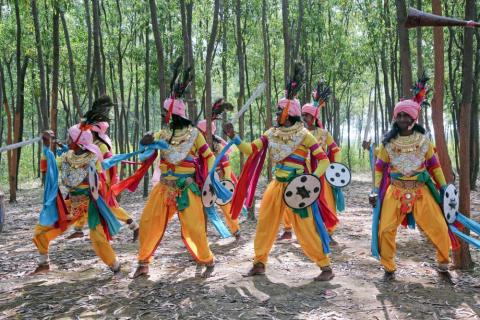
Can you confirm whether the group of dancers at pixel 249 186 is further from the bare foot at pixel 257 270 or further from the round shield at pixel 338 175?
the round shield at pixel 338 175

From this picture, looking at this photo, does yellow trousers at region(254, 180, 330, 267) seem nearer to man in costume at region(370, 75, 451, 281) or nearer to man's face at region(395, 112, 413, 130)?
man in costume at region(370, 75, 451, 281)

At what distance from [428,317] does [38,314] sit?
3.54m

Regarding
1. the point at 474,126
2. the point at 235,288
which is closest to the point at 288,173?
the point at 235,288

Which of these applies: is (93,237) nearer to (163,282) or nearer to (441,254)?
(163,282)

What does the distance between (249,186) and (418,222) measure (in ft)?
6.66

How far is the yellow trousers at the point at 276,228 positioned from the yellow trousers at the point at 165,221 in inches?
24.7

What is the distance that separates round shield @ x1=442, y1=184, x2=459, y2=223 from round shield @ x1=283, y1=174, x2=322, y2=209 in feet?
4.33

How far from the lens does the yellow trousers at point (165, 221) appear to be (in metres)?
5.36

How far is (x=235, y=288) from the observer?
4.88 m

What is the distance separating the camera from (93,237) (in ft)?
17.6

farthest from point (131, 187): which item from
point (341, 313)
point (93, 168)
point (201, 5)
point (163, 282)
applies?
point (201, 5)

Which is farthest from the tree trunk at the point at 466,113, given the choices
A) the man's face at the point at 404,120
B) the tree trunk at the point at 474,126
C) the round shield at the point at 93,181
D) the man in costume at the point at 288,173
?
the tree trunk at the point at 474,126

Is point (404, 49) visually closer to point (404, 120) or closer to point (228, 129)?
point (404, 120)

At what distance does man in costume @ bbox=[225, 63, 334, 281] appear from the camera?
17.0 feet
